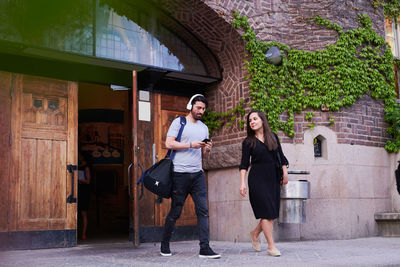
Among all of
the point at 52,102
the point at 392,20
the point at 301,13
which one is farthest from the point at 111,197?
the point at 392,20

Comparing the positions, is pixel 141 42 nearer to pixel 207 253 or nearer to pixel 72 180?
pixel 72 180

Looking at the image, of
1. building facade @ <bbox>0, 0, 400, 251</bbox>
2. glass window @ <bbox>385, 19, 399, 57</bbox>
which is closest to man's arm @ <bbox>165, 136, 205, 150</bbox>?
building facade @ <bbox>0, 0, 400, 251</bbox>

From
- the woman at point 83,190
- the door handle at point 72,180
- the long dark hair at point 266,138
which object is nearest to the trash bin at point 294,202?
the long dark hair at point 266,138

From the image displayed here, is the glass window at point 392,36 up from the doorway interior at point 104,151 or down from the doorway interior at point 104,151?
up

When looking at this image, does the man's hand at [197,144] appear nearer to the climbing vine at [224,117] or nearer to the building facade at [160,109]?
the building facade at [160,109]

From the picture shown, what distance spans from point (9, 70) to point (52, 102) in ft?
2.65

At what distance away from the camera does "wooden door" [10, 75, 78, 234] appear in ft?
24.6

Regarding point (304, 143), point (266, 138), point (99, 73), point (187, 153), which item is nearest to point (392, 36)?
point (304, 143)

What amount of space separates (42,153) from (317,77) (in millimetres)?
4966

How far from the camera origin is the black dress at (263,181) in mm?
5945

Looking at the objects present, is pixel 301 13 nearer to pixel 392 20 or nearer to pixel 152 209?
pixel 392 20

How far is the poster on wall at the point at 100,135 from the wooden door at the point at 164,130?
5.29 m

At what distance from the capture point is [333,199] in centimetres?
886

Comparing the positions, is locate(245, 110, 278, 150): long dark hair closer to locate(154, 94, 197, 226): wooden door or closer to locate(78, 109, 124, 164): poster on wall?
locate(154, 94, 197, 226): wooden door
